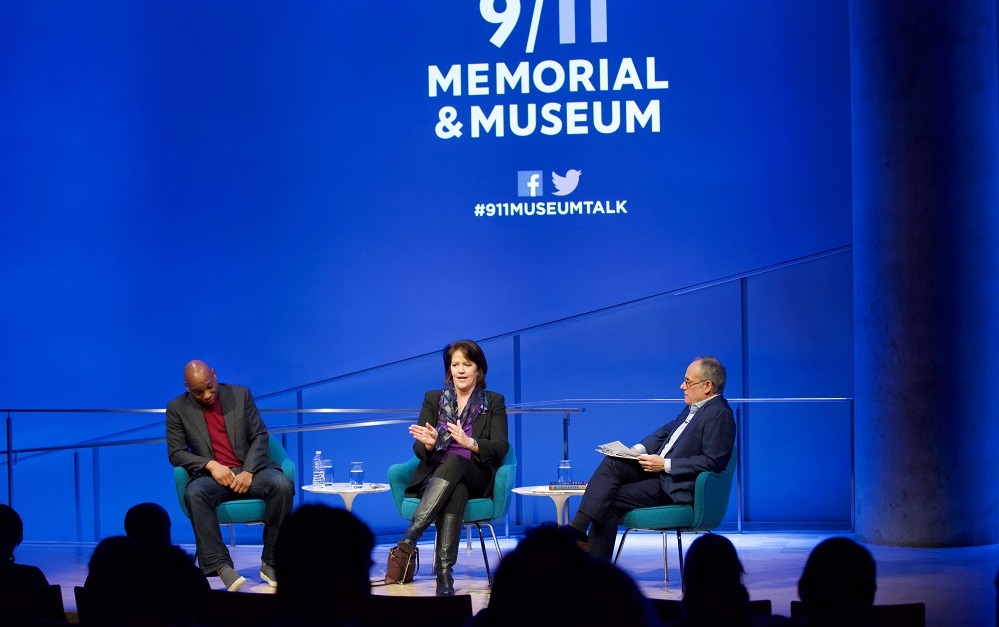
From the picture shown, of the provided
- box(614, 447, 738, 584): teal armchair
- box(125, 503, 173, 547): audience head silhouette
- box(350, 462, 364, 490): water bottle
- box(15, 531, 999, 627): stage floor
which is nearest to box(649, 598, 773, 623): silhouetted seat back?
box(125, 503, 173, 547): audience head silhouette

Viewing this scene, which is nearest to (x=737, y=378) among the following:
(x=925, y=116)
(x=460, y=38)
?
(x=925, y=116)

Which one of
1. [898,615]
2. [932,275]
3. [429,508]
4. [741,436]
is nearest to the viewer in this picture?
[898,615]

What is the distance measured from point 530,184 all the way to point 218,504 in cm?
298

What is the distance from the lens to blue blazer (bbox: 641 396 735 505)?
16.6ft

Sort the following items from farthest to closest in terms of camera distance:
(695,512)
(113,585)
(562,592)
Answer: (695,512) < (113,585) < (562,592)

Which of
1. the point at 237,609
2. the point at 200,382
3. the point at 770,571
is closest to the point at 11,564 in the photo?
the point at 237,609

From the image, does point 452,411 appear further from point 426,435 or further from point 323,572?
point 323,572

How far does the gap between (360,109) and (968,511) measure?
4325 millimetres

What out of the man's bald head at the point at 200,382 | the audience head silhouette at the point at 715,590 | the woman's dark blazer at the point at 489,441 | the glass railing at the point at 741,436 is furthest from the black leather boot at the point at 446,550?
the audience head silhouette at the point at 715,590

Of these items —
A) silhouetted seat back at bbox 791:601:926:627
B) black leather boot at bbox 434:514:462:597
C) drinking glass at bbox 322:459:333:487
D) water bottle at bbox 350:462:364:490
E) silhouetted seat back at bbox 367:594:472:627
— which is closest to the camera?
silhouetted seat back at bbox 791:601:926:627

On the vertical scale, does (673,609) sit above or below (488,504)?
above

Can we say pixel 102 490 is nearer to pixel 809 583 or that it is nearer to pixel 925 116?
pixel 925 116

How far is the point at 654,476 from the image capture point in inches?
205

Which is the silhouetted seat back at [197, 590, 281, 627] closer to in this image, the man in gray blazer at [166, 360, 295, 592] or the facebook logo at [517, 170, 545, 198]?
the man in gray blazer at [166, 360, 295, 592]
